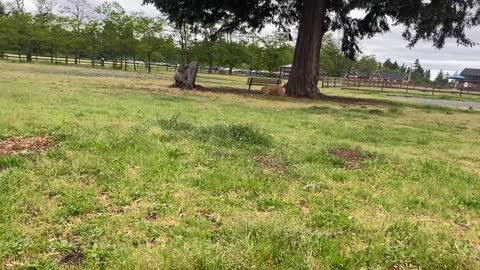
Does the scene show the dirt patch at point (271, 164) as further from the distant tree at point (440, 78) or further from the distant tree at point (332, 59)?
the distant tree at point (440, 78)

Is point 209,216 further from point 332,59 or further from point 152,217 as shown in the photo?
point 332,59

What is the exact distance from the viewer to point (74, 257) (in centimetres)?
307

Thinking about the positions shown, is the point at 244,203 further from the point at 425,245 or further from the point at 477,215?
the point at 477,215

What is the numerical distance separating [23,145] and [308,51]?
14.8 metres

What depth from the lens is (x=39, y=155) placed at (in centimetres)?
547

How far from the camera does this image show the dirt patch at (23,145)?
18.8 feet

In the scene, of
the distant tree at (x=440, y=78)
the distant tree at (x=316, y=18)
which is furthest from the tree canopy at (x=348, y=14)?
the distant tree at (x=440, y=78)

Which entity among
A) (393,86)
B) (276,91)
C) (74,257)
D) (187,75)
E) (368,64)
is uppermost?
(368,64)

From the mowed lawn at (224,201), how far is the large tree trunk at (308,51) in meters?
11.3

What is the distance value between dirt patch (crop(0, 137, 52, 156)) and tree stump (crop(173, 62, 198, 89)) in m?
13.8

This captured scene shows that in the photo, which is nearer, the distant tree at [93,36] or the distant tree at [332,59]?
the distant tree at [93,36]

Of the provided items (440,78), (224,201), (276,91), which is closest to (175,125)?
(224,201)

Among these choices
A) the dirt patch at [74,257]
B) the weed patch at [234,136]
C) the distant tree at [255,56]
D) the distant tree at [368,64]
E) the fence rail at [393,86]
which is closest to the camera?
the dirt patch at [74,257]

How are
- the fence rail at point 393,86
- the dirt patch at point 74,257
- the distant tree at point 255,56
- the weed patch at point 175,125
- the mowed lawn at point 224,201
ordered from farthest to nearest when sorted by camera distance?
the distant tree at point 255,56 < the fence rail at point 393,86 < the weed patch at point 175,125 < the mowed lawn at point 224,201 < the dirt patch at point 74,257
